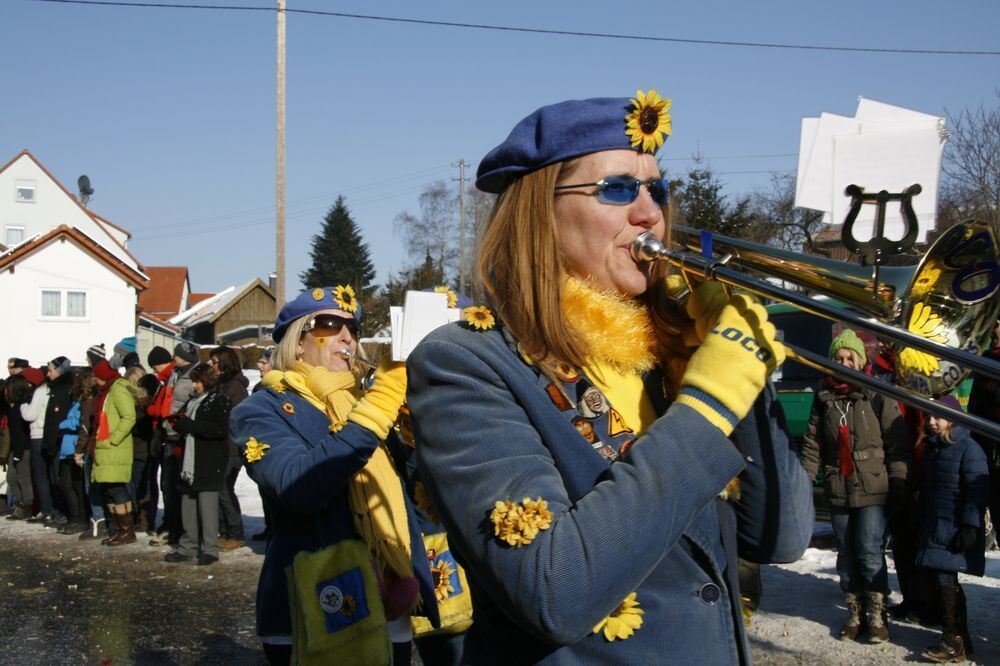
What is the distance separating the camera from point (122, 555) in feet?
31.6

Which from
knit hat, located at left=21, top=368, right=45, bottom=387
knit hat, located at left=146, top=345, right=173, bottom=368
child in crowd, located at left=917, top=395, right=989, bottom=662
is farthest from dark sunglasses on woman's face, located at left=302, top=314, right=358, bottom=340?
knit hat, located at left=21, top=368, right=45, bottom=387

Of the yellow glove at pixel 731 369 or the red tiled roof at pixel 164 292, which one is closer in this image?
the yellow glove at pixel 731 369

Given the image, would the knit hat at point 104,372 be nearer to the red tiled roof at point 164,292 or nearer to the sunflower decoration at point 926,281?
the sunflower decoration at point 926,281

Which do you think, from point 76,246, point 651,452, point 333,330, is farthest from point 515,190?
point 76,246

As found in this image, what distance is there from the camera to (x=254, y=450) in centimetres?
355

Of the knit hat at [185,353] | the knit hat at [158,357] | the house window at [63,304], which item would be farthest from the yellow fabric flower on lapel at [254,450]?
the house window at [63,304]

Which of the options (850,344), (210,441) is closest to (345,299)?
(850,344)

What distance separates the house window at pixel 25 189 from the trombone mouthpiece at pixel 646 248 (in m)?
60.3

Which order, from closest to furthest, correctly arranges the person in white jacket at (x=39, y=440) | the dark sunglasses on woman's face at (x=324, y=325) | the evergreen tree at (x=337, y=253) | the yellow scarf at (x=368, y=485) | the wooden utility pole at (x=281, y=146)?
the yellow scarf at (x=368, y=485) → the dark sunglasses on woman's face at (x=324, y=325) → the person in white jacket at (x=39, y=440) → the wooden utility pole at (x=281, y=146) → the evergreen tree at (x=337, y=253)

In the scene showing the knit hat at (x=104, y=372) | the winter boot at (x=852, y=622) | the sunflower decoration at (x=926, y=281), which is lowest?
the winter boot at (x=852, y=622)

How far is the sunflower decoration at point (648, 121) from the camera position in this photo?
1.85 meters

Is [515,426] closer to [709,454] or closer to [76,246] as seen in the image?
[709,454]

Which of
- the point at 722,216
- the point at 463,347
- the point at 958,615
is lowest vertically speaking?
the point at 958,615

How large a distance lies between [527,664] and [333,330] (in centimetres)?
277
